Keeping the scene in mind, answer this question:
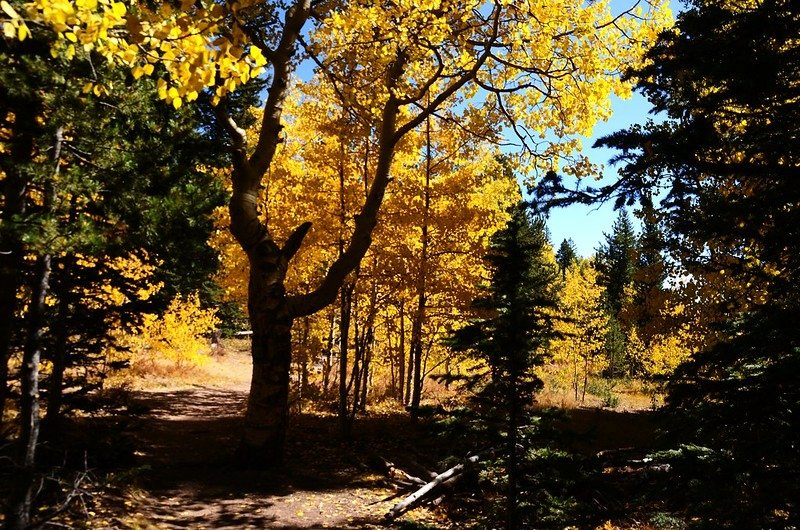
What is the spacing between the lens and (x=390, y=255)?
9.92 meters

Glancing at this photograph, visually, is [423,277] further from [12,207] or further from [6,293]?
[12,207]

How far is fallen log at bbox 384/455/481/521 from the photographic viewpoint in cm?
611

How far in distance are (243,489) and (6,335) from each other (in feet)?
11.7

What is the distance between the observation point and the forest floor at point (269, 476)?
5.46m

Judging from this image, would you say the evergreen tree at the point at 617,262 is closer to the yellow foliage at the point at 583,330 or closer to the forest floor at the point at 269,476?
the yellow foliage at the point at 583,330

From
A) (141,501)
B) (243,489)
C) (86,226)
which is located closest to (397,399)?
(243,489)

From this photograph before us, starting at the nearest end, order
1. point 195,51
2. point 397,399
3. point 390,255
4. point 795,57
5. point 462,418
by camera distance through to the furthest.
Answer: point 195,51 < point 795,57 < point 462,418 < point 390,255 < point 397,399

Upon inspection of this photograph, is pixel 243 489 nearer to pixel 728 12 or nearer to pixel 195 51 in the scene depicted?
pixel 195 51

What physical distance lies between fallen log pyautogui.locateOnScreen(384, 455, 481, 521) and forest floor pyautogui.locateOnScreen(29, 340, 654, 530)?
0.12 metres

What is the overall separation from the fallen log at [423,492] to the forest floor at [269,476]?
0.12m

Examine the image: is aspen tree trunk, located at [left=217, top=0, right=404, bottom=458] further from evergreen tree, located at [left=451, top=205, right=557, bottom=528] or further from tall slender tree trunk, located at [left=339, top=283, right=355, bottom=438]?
evergreen tree, located at [left=451, top=205, right=557, bottom=528]

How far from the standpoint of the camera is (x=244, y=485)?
259 inches

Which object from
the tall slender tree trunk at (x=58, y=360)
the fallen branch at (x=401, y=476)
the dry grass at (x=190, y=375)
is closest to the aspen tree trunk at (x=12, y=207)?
the tall slender tree trunk at (x=58, y=360)

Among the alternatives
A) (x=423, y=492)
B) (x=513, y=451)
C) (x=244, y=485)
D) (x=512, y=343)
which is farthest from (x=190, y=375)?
(x=512, y=343)
